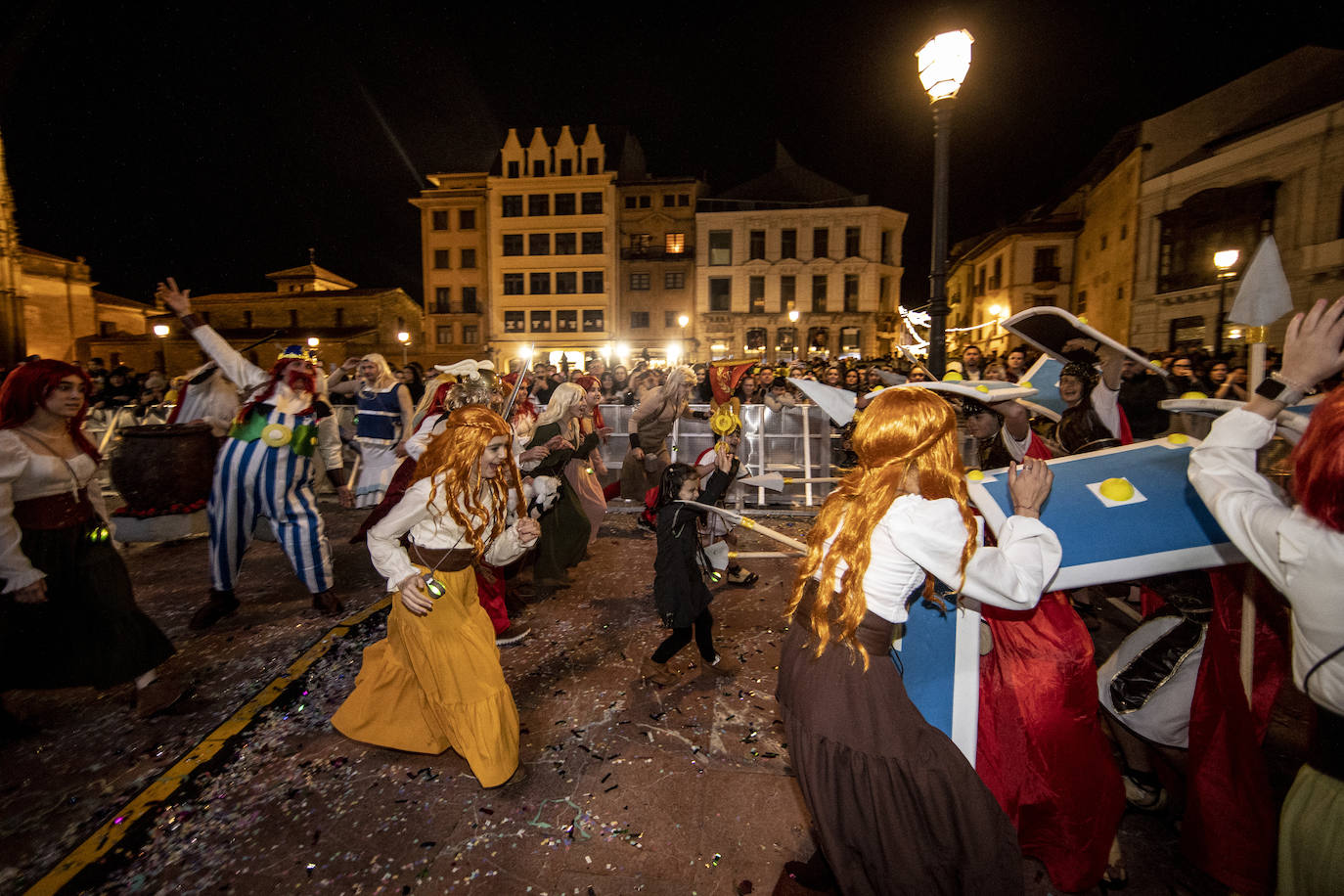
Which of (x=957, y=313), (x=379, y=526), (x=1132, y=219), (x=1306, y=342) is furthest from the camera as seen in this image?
(x=957, y=313)

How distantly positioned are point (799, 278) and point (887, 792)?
3715cm

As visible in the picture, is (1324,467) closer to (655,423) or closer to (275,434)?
(275,434)

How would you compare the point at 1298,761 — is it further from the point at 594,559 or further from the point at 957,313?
the point at 957,313

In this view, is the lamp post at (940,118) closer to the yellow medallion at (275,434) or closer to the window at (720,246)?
the yellow medallion at (275,434)

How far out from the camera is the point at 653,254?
37.9 meters

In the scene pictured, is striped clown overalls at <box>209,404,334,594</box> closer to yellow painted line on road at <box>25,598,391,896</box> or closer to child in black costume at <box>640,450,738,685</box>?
yellow painted line on road at <box>25,598,391,896</box>

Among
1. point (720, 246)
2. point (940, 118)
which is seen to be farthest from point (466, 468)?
point (720, 246)

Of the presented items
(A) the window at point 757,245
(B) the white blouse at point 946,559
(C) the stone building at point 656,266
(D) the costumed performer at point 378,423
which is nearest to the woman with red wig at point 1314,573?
(B) the white blouse at point 946,559

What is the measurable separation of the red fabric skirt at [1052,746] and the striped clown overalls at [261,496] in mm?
5068

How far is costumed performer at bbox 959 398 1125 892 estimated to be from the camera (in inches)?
88.8

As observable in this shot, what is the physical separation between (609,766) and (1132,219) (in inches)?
1172

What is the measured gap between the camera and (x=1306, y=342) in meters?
1.70

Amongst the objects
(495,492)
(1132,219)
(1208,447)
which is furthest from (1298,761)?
(1132,219)

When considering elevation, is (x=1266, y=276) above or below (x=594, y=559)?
above
